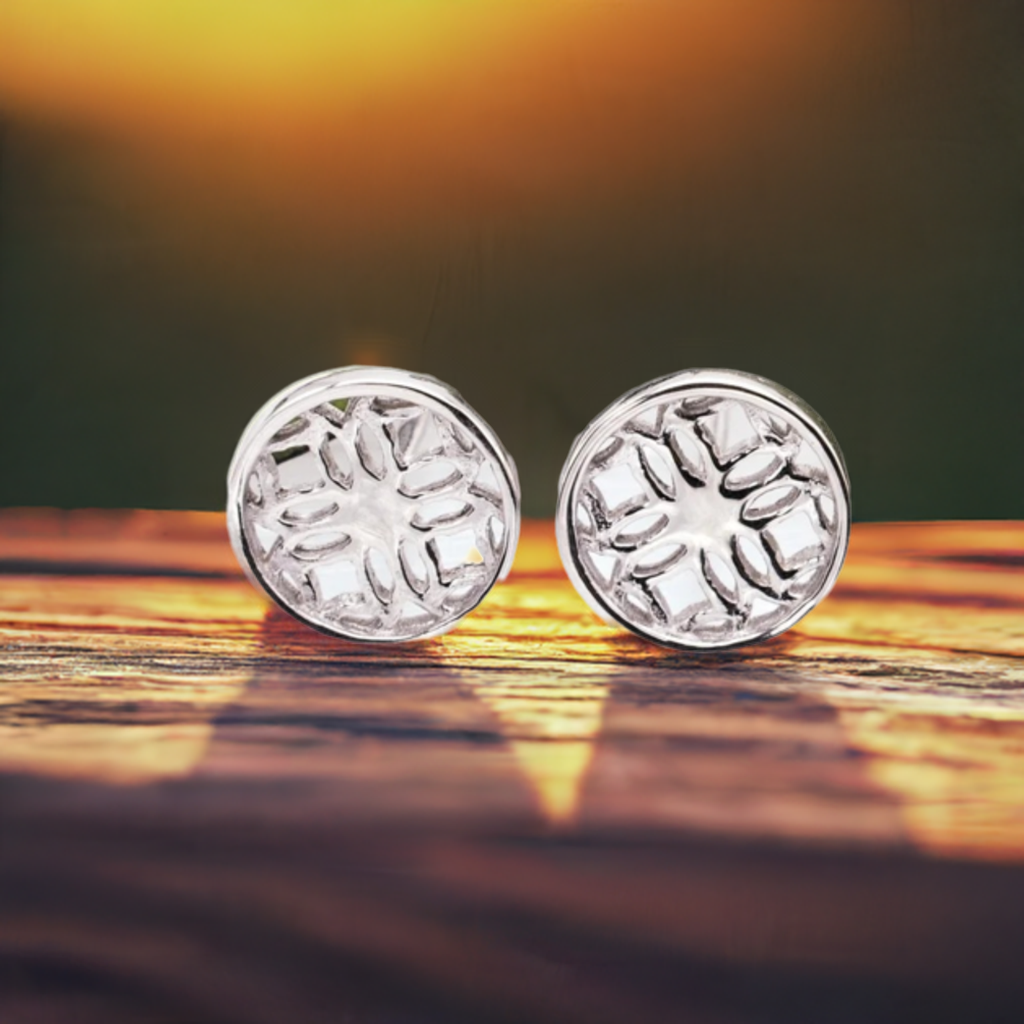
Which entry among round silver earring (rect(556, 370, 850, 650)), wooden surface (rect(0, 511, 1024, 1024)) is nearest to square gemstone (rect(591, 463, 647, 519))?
round silver earring (rect(556, 370, 850, 650))

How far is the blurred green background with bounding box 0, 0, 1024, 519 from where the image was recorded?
971mm

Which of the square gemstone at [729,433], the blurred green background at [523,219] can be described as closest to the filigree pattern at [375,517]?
the square gemstone at [729,433]

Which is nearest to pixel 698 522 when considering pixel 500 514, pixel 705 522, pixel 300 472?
pixel 705 522

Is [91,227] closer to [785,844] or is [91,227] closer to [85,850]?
[85,850]

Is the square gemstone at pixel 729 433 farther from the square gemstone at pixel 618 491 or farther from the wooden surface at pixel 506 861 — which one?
the wooden surface at pixel 506 861

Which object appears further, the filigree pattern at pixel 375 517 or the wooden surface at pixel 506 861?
the filigree pattern at pixel 375 517

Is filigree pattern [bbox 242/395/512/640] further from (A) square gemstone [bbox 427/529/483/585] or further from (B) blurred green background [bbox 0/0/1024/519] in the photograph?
(B) blurred green background [bbox 0/0/1024/519]

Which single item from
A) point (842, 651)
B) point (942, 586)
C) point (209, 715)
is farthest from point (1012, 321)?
point (209, 715)

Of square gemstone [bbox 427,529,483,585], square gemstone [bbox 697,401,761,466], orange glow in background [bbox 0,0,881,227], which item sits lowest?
square gemstone [bbox 427,529,483,585]

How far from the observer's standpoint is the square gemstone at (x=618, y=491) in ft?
1.90

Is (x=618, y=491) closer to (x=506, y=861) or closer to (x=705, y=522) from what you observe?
(x=705, y=522)

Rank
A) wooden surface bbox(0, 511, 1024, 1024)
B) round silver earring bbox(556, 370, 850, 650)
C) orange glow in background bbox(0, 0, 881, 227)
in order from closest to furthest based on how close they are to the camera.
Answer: wooden surface bbox(0, 511, 1024, 1024) < round silver earring bbox(556, 370, 850, 650) < orange glow in background bbox(0, 0, 881, 227)

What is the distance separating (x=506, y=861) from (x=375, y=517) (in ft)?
0.86

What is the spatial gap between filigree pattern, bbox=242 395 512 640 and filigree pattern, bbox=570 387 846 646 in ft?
0.23
